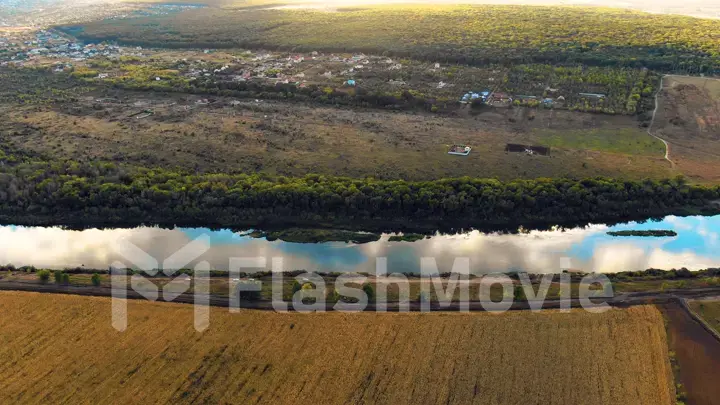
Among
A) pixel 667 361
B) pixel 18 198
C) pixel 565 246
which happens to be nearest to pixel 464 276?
pixel 565 246

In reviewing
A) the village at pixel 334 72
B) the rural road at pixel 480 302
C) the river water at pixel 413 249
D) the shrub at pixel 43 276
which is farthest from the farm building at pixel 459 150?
the shrub at pixel 43 276

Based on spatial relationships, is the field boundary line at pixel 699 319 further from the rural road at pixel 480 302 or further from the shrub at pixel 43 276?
the shrub at pixel 43 276

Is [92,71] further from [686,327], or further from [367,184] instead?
[686,327]

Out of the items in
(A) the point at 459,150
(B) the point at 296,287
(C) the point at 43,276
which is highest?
(A) the point at 459,150

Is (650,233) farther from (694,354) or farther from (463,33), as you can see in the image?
(463,33)

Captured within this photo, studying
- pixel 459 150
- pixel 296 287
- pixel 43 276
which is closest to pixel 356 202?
pixel 296 287
